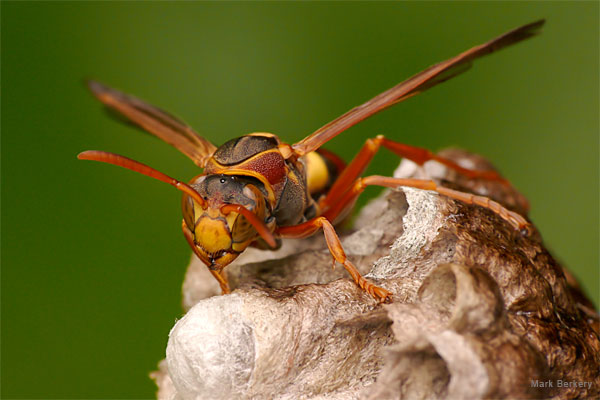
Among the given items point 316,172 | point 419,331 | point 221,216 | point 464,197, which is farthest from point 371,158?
point 419,331

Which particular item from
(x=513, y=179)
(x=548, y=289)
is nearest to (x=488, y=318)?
(x=548, y=289)

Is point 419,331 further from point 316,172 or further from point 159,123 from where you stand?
point 159,123

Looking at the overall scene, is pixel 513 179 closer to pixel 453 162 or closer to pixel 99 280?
pixel 453 162

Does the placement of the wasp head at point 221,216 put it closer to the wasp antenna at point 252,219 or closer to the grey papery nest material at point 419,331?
the wasp antenna at point 252,219

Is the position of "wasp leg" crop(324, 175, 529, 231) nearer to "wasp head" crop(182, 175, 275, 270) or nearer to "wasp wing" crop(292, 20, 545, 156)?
"wasp wing" crop(292, 20, 545, 156)

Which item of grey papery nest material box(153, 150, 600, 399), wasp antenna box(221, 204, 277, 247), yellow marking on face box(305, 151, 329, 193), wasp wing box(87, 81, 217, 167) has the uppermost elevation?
wasp wing box(87, 81, 217, 167)

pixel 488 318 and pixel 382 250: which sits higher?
pixel 382 250

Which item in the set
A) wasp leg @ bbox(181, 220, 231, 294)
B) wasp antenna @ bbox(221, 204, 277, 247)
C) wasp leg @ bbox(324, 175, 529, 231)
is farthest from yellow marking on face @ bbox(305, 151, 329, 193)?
wasp antenna @ bbox(221, 204, 277, 247)
